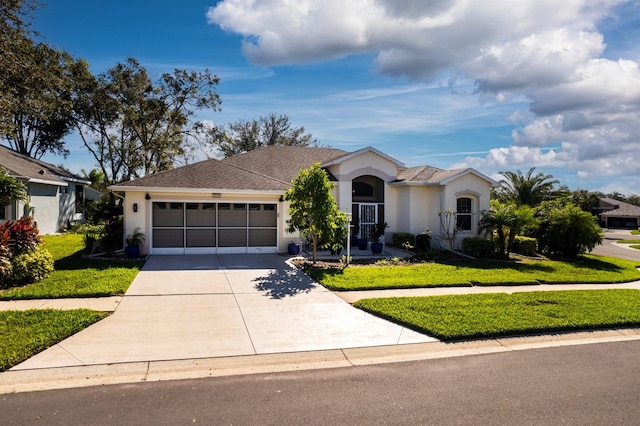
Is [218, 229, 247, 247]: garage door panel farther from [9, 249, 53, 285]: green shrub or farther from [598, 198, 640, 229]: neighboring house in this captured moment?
[598, 198, 640, 229]: neighboring house

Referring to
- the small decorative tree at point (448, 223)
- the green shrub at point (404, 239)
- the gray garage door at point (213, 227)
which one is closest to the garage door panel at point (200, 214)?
the gray garage door at point (213, 227)

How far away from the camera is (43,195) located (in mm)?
24625

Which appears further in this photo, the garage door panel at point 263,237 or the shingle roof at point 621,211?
the shingle roof at point 621,211

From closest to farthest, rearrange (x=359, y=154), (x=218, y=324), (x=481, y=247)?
(x=218, y=324)
(x=481, y=247)
(x=359, y=154)

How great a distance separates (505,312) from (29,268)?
11.8m

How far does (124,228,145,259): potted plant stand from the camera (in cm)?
1571

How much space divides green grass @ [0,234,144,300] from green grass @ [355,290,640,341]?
20.8ft

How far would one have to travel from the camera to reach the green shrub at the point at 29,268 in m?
10.9

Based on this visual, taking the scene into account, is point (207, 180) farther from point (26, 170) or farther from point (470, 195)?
point (26, 170)

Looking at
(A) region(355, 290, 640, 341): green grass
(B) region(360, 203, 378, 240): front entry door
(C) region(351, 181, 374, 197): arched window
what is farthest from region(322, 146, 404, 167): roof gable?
(A) region(355, 290, 640, 341): green grass

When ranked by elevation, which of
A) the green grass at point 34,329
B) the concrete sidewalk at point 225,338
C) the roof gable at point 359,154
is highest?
the roof gable at point 359,154

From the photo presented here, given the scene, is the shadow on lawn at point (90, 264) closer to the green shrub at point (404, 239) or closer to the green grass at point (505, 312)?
the green grass at point (505, 312)

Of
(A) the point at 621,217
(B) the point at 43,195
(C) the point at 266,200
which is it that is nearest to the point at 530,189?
(C) the point at 266,200

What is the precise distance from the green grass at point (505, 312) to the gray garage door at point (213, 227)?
8817mm
